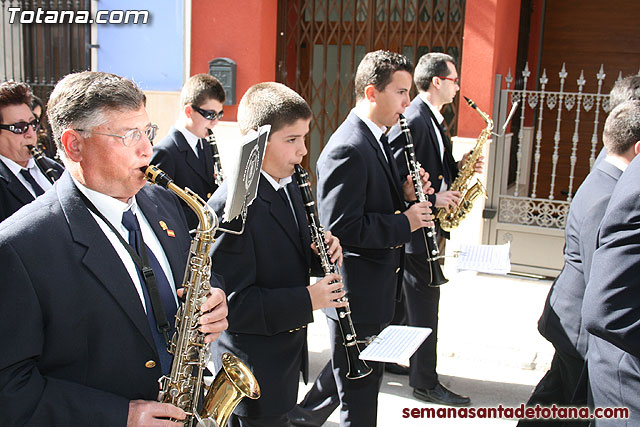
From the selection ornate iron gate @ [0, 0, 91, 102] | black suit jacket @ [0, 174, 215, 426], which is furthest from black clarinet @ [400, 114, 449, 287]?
ornate iron gate @ [0, 0, 91, 102]

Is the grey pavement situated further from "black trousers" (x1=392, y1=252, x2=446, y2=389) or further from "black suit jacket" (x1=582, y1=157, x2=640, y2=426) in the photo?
"black suit jacket" (x1=582, y1=157, x2=640, y2=426)

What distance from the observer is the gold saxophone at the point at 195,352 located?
1936 millimetres

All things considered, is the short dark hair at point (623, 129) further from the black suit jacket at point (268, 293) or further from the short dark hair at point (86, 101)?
the short dark hair at point (86, 101)

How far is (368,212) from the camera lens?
3475 millimetres

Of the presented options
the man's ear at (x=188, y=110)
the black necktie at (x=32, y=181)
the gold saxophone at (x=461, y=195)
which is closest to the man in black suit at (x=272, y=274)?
the black necktie at (x=32, y=181)

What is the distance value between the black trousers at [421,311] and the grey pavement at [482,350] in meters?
0.18

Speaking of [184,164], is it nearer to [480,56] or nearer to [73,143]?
[73,143]

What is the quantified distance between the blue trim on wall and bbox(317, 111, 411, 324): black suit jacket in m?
5.01

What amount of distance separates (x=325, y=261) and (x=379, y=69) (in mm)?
1414

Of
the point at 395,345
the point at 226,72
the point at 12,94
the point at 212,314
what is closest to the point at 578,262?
the point at 395,345

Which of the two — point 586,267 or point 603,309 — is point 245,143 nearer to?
point 603,309

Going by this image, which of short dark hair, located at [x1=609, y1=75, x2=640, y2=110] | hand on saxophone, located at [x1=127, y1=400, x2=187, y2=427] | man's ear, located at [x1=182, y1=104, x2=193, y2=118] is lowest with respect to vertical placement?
hand on saxophone, located at [x1=127, y1=400, x2=187, y2=427]

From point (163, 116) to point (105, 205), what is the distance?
20.8ft

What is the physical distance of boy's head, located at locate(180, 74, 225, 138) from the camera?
4613mm
